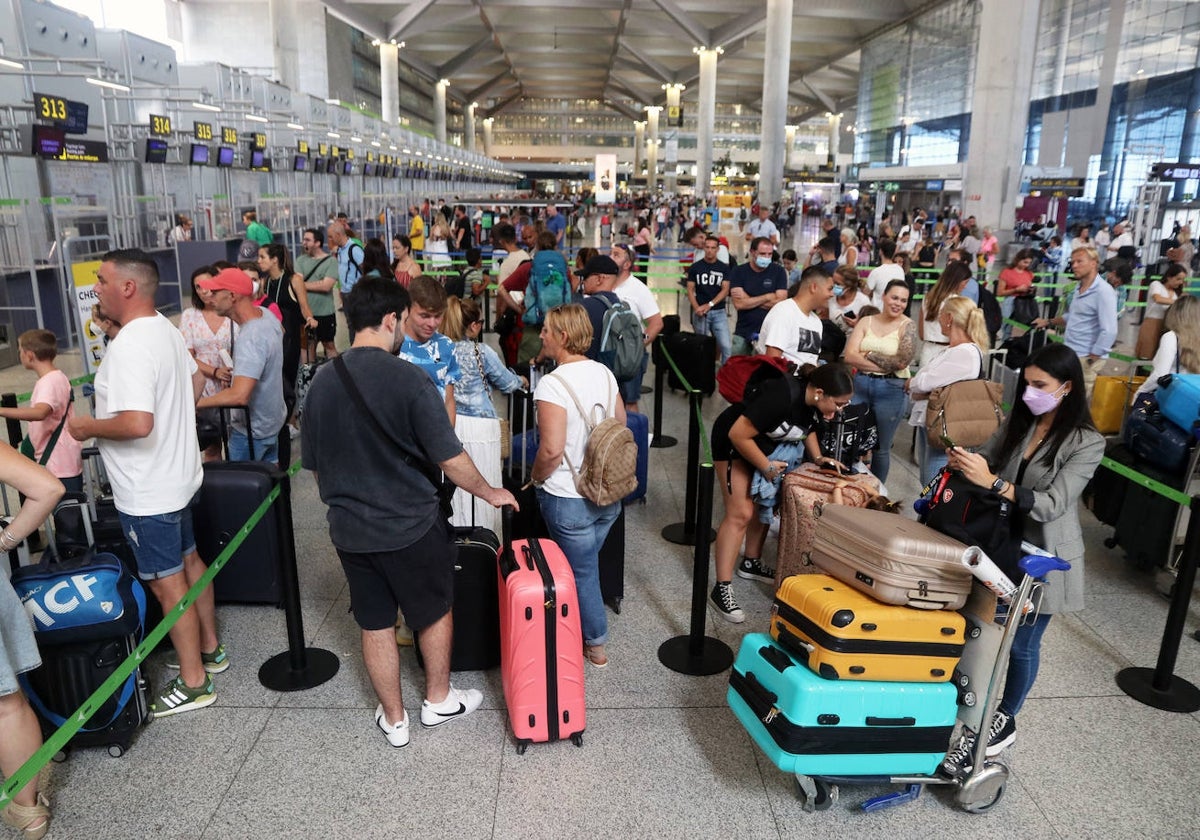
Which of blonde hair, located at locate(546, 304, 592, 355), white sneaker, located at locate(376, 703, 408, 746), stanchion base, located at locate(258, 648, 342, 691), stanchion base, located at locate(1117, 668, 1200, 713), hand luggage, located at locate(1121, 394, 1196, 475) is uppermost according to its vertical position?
blonde hair, located at locate(546, 304, 592, 355)

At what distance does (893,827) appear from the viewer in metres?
2.96

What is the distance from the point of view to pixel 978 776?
2.93 m

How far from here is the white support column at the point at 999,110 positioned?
22812 millimetres

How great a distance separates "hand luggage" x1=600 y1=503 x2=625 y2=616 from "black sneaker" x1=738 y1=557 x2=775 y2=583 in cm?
83

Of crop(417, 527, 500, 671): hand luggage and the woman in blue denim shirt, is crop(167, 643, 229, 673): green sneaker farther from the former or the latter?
the woman in blue denim shirt

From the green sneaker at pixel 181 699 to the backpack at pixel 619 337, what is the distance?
3148 millimetres

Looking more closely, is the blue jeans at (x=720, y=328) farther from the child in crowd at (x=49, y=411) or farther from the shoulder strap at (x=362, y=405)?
the shoulder strap at (x=362, y=405)

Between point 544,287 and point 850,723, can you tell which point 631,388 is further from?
point 850,723

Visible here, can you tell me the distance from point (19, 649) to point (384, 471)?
1.31m

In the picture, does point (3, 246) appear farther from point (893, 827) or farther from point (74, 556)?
point (893, 827)

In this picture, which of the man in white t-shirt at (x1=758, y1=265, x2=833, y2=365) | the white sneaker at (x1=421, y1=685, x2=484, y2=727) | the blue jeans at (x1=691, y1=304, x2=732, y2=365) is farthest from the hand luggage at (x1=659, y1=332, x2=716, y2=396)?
the white sneaker at (x1=421, y1=685, x2=484, y2=727)

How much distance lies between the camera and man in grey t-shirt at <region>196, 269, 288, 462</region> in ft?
15.5

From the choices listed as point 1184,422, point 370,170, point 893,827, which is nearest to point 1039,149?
point 370,170

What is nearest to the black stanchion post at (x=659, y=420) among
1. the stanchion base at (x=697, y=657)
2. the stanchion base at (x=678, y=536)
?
the stanchion base at (x=678, y=536)
